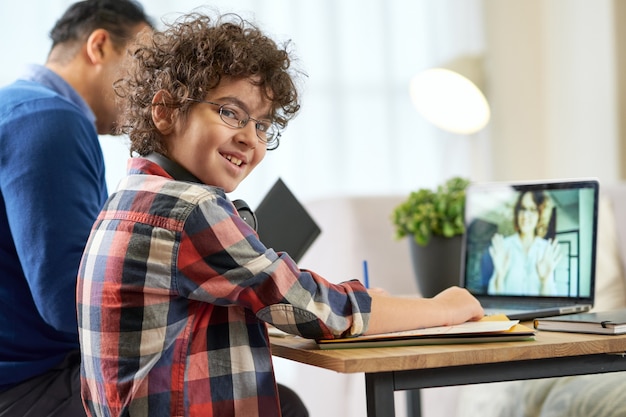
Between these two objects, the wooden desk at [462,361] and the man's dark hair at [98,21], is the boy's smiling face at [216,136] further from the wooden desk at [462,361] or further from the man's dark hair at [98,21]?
the man's dark hair at [98,21]

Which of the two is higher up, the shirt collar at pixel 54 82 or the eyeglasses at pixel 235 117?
the shirt collar at pixel 54 82

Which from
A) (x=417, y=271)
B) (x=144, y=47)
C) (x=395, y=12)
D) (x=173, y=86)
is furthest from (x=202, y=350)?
(x=395, y=12)

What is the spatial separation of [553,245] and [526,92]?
7.62 ft

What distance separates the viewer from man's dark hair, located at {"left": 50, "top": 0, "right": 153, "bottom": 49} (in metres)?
1.73

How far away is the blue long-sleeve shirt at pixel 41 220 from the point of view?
1.32m

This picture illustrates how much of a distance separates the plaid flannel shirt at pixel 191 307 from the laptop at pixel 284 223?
0.52 metres

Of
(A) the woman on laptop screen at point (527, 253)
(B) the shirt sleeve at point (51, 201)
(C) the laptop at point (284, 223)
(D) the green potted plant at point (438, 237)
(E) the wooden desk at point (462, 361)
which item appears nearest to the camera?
(E) the wooden desk at point (462, 361)

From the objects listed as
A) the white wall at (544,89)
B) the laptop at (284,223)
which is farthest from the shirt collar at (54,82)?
the white wall at (544,89)

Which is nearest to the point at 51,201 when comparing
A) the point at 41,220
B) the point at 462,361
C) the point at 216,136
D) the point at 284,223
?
the point at 41,220

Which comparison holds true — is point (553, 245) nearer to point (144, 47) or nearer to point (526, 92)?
point (144, 47)

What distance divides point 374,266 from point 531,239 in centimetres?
94

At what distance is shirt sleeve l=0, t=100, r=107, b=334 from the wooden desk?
1.37ft

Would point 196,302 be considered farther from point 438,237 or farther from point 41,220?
point 438,237

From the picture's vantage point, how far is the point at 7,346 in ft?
4.56
